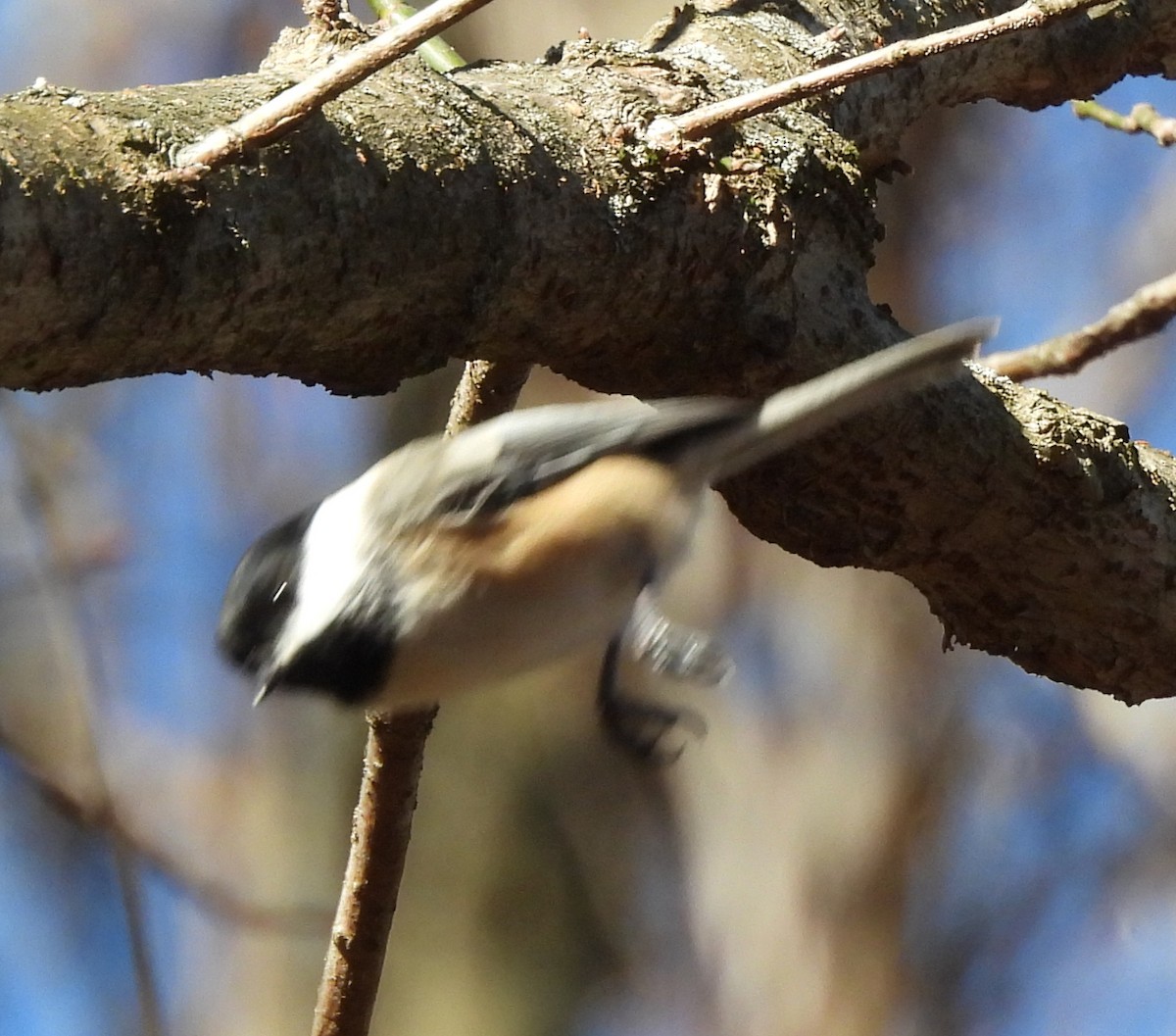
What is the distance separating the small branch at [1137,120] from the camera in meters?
1.46

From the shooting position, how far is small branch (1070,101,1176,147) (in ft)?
4.78

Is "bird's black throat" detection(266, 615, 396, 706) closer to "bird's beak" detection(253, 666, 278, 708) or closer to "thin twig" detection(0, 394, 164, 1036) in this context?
"bird's beak" detection(253, 666, 278, 708)

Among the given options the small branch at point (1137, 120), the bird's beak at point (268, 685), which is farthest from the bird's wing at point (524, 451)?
the small branch at point (1137, 120)

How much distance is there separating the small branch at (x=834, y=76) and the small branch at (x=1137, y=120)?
63 centimetres

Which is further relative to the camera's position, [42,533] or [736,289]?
[42,533]

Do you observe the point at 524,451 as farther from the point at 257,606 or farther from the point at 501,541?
the point at 257,606

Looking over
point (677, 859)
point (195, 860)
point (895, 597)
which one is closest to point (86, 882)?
point (195, 860)

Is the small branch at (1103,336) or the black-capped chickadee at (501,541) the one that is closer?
the black-capped chickadee at (501,541)

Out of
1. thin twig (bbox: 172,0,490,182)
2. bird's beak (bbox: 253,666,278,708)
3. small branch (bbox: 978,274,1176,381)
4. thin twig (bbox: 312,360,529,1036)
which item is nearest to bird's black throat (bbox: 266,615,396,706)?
bird's beak (bbox: 253,666,278,708)

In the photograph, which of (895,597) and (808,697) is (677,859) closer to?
(808,697)

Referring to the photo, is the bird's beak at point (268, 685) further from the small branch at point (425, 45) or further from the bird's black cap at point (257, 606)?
the small branch at point (425, 45)

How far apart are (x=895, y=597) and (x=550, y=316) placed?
8.68 feet

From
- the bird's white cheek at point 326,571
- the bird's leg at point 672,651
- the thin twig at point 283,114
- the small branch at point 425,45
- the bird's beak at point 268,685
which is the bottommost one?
the bird's leg at point 672,651

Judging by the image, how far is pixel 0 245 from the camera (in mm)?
568
